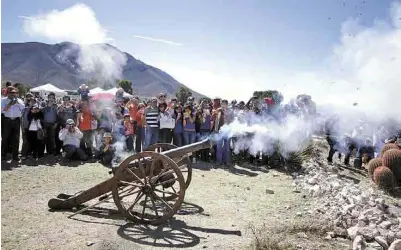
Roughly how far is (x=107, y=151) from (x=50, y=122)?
1989 mm

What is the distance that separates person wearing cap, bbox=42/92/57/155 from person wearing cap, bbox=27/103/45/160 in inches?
5.7

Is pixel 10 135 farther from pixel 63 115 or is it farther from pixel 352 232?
pixel 352 232

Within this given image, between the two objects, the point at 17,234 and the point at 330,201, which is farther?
the point at 330,201

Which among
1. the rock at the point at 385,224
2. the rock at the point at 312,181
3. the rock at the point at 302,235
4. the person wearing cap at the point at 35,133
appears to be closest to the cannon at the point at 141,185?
the rock at the point at 302,235

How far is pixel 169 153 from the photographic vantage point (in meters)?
6.70

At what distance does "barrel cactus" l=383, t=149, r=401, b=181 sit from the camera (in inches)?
390

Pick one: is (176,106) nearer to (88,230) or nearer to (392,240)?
(88,230)

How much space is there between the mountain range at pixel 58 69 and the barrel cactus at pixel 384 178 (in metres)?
129

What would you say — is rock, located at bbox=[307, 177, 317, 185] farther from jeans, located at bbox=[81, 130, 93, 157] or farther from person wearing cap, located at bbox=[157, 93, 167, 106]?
jeans, located at bbox=[81, 130, 93, 157]

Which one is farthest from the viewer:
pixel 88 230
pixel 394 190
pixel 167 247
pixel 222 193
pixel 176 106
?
pixel 176 106

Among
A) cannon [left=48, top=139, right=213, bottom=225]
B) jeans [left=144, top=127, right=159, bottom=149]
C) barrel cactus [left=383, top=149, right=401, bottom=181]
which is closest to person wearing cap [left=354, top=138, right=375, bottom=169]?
barrel cactus [left=383, top=149, right=401, bottom=181]

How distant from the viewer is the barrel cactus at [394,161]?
9914 mm

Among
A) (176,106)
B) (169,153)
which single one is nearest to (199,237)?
(169,153)

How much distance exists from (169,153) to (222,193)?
8.31 feet
